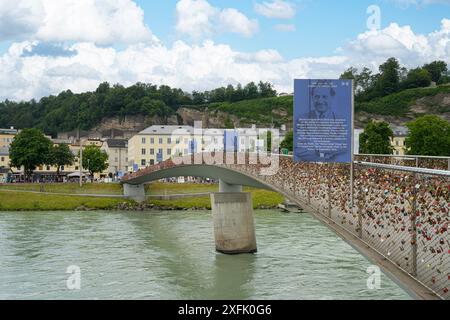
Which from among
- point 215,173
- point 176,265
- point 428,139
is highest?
point 428,139

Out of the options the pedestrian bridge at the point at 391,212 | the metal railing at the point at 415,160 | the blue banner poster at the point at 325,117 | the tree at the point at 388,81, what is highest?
the tree at the point at 388,81

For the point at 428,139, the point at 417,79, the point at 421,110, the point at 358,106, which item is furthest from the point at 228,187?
the point at 417,79

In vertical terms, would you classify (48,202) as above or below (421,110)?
below

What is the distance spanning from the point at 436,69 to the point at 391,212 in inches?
6532

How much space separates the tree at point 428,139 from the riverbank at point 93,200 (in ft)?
46.1

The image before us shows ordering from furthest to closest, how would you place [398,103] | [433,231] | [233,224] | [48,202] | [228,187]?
[398,103]
[48,202]
[228,187]
[233,224]
[433,231]

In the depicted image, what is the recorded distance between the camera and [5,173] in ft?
303

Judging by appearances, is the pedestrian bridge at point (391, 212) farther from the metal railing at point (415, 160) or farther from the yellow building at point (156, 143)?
the yellow building at point (156, 143)

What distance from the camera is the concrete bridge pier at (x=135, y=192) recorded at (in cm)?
6251

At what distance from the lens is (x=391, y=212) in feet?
32.1

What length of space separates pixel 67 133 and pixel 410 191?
516 feet

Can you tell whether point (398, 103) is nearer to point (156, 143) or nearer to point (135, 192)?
point (156, 143)

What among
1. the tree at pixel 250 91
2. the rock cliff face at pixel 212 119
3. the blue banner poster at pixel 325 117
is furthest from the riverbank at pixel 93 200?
the tree at pixel 250 91
